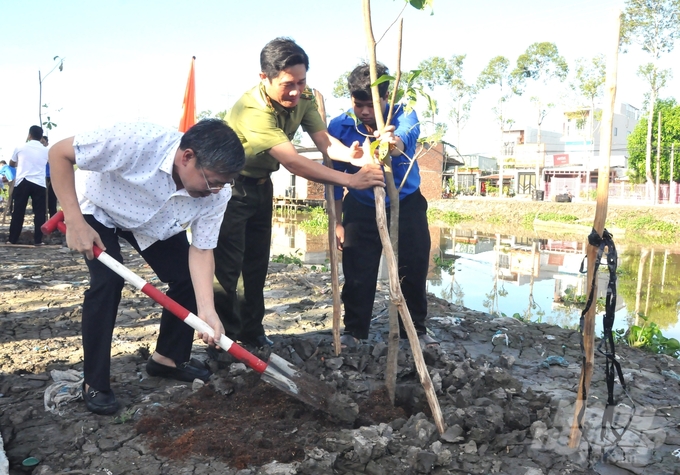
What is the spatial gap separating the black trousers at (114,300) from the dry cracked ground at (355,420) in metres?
0.20

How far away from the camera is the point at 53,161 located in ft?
7.70

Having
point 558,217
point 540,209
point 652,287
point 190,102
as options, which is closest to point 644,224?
point 558,217

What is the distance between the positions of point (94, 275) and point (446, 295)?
18.5 ft

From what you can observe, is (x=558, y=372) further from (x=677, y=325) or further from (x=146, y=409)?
(x=677, y=325)

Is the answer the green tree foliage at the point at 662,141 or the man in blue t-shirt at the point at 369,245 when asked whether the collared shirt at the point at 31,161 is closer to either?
the man in blue t-shirt at the point at 369,245

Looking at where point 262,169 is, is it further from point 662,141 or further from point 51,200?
point 662,141

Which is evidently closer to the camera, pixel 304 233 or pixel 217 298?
pixel 217 298

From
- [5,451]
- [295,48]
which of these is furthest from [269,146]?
[5,451]

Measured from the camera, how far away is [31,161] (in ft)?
25.5

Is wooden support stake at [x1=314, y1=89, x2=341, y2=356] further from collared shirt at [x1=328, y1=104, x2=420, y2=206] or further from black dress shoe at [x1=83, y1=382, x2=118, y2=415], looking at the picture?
black dress shoe at [x1=83, y1=382, x2=118, y2=415]

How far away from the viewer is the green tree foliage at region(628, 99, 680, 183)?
A: 30578mm

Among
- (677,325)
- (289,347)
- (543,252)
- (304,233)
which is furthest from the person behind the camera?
(304,233)

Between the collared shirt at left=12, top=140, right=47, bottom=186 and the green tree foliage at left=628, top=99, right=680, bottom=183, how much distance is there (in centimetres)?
3228

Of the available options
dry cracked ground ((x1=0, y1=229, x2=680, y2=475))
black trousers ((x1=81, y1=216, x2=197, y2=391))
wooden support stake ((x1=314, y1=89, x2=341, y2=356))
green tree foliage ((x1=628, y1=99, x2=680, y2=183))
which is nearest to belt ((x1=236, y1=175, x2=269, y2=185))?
wooden support stake ((x1=314, y1=89, x2=341, y2=356))
